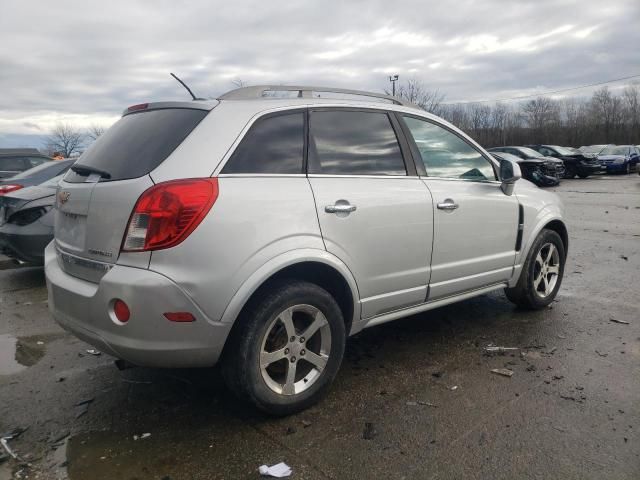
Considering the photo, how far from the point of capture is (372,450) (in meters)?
2.65

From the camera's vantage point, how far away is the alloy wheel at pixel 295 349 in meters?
2.90

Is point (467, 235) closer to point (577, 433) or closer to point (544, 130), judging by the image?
point (577, 433)

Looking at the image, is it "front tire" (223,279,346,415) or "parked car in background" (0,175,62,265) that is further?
"parked car in background" (0,175,62,265)

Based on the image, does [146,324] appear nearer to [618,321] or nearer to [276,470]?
[276,470]

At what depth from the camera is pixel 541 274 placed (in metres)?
4.84

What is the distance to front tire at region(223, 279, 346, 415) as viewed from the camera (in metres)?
2.76

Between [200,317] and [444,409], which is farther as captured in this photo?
[444,409]

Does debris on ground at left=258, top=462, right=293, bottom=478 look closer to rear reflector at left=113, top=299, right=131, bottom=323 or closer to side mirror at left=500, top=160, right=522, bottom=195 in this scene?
rear reflector at left=113, top=299, right=131, bottom=323

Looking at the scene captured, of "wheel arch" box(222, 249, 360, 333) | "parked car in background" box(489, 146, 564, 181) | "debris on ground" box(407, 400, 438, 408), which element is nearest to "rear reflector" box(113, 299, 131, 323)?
"wheel arch" box(222, 249, 360, 333)

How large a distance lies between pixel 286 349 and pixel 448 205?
159cm

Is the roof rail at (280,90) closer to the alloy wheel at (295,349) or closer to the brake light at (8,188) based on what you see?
the alloy wheel at (295,349)

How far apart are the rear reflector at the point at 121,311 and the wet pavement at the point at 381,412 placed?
70 cm

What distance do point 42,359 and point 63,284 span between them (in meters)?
1.39

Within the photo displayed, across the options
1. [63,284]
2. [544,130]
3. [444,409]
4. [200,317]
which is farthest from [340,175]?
[544,130]
